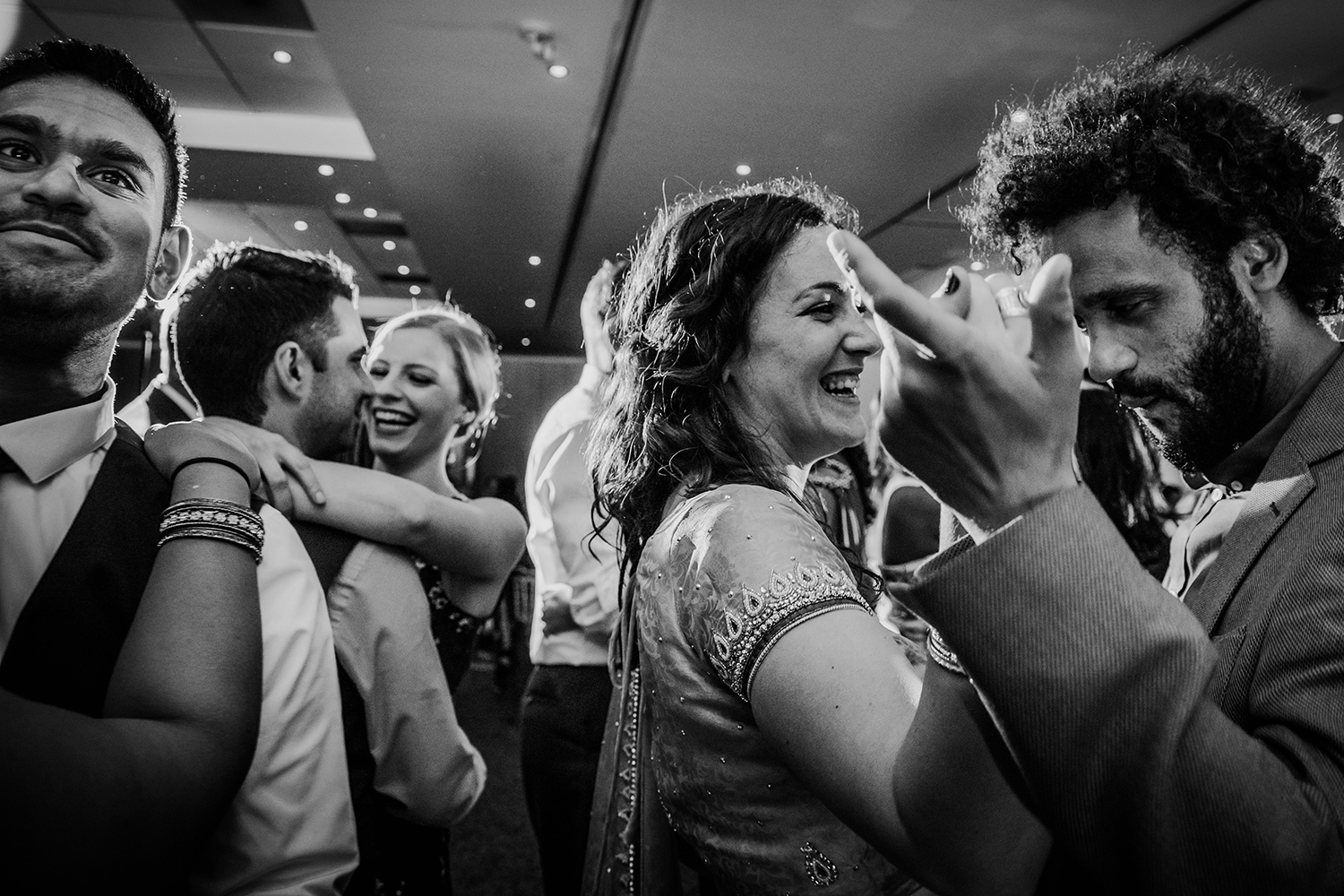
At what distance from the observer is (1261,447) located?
0.97m

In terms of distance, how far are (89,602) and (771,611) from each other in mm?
691

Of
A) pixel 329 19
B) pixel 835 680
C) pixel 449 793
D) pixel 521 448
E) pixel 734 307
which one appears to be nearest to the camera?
pixel 835 680

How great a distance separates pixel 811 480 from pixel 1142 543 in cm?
91

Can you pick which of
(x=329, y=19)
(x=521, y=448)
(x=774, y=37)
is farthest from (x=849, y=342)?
(x=521, y=448)

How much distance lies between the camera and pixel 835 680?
719mm

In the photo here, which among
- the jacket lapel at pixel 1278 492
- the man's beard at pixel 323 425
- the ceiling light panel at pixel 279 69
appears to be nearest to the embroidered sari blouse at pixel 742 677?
the jacket lapel at pixel 1278 492

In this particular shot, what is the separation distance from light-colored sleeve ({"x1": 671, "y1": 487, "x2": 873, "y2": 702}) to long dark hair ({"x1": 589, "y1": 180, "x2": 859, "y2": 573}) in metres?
0.13

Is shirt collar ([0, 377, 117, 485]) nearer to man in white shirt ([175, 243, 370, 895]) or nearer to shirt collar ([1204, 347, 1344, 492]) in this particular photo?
man in white shirt ([175, 243, 370, 895])

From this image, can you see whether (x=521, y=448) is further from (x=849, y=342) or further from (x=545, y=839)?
(x=849, y=342)

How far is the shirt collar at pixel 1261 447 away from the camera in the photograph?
2.98ft

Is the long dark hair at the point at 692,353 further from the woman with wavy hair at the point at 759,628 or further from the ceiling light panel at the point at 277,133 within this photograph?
the ceiling light panel at the point at 277,133

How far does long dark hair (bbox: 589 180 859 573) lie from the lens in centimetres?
111

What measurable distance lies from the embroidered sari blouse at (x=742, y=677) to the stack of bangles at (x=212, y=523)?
46 centimetres

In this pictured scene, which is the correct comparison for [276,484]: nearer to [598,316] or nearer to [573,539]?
[573,539]
